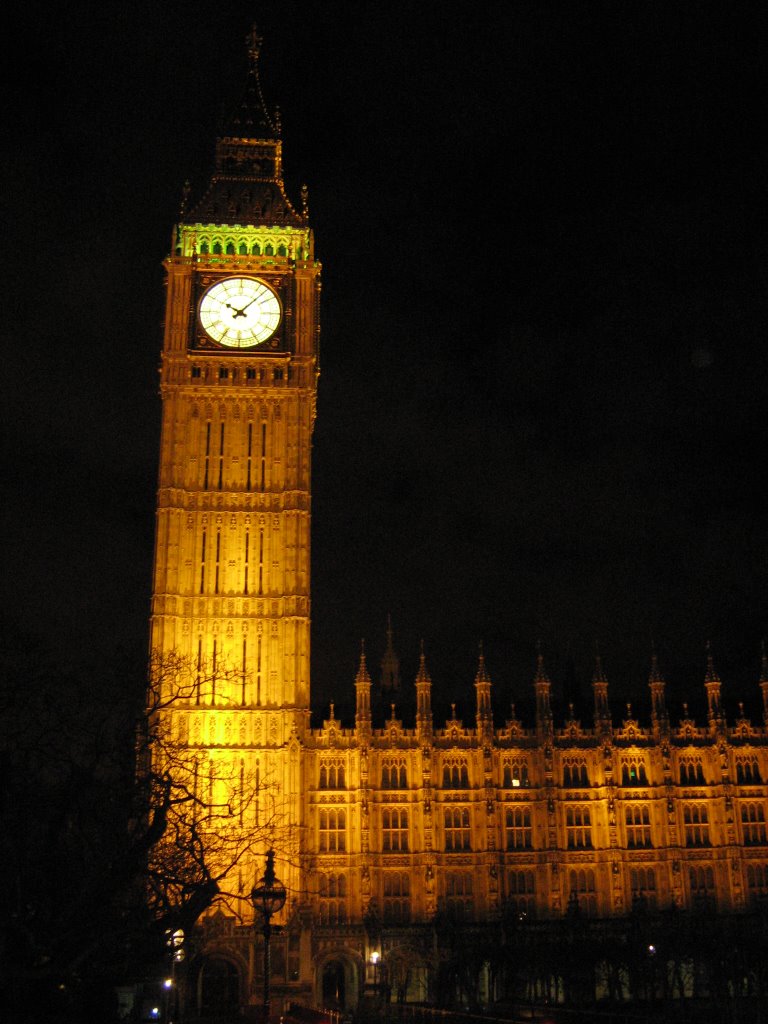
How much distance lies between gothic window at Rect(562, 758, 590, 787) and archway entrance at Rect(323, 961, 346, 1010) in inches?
686

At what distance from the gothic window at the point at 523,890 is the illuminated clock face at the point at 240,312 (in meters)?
37.3

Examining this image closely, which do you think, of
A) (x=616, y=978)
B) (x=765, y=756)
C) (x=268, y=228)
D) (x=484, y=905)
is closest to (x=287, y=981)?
(x=484, y=905)

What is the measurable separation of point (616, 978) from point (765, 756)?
101ft

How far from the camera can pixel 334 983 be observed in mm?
68000

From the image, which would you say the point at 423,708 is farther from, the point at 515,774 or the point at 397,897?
the point at 397,897

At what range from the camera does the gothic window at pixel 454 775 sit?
73000 mm

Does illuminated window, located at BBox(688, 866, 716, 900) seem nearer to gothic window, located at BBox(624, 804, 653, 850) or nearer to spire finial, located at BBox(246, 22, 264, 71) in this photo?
gothic window, located at BBox(624, 804, 653, 850)

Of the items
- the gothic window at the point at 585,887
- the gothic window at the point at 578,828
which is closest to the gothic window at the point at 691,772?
the gothic window at the point at 578,828

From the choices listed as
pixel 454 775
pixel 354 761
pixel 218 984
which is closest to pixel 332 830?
pixel 354 761

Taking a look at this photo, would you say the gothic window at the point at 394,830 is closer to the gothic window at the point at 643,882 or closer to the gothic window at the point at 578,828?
the gothic window at the point at 578,828

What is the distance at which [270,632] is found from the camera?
73.2m

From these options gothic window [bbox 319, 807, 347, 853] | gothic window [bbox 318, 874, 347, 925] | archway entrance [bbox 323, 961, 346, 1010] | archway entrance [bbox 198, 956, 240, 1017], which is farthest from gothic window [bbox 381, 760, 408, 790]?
archway entrance [bbox 198, 956, 240, 1017]

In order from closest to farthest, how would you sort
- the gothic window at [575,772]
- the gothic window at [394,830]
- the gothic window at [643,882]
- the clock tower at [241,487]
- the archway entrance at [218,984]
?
the archway entrance at [218,984] → the clock tower at [241,487] → the gothic window at [394,830] → the gothic window at [643,882] → the gothic window at [575,772]

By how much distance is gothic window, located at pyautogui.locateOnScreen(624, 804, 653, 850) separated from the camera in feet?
238
